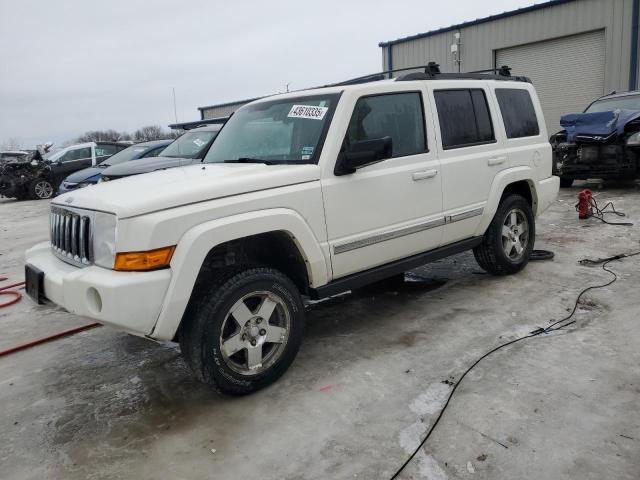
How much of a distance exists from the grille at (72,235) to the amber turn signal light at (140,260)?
329 millimetres

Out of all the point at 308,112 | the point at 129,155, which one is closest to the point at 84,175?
the point at 129,155

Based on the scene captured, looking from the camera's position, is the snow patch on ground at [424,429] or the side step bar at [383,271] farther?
the side step bar at [383,271]

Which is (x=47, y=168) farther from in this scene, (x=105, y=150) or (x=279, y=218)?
(x=279, y=218)

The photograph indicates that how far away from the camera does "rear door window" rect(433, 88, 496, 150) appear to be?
14.2ft

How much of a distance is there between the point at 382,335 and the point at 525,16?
1680 centimetres

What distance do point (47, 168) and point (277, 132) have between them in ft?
47.0

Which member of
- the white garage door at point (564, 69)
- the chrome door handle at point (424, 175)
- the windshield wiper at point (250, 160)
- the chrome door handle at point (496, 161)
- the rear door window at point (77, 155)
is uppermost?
the white garage door at point (564, 69)

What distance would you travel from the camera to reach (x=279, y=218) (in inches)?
125

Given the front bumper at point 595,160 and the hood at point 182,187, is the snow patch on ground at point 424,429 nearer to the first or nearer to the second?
the hood at point 182,187

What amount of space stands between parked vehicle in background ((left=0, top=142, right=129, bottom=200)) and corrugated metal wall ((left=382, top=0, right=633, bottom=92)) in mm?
12192

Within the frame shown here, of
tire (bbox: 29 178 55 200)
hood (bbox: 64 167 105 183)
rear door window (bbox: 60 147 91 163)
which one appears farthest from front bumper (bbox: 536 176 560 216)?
tire (bbox: 29 178 55 200)

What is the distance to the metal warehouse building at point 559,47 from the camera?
15414 mm

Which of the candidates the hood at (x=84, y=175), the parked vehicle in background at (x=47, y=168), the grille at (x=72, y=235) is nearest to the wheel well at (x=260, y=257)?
the grille at (x=72, y=235)

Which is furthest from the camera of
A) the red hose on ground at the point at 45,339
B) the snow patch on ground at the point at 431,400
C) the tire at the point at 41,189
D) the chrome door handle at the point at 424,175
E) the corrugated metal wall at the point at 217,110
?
the corrugated metal wall at the point at 217,110
